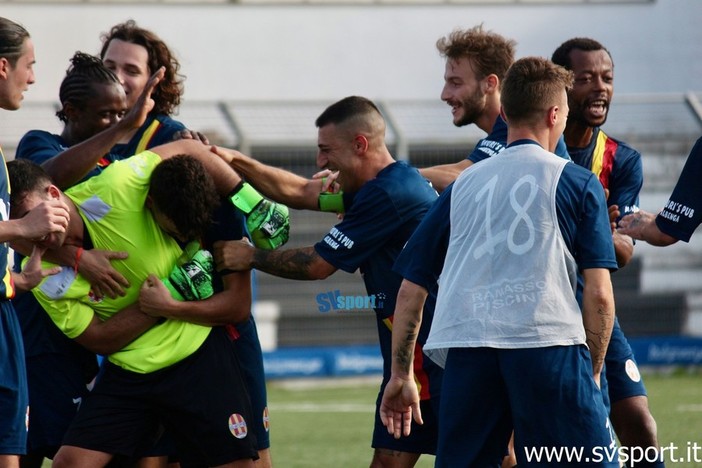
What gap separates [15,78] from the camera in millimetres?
5719

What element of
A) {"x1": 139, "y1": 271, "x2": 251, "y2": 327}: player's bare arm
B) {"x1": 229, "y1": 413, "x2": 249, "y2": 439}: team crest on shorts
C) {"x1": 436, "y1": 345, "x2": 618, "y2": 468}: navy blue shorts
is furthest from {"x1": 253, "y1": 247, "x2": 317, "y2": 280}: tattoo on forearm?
{"x1": 436, "y1": 345, "x2": 618, "y2": 468}: navy blue shorts

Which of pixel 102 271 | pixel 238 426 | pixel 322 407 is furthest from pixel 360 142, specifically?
pixel 322 407

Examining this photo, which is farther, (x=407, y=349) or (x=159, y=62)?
(x=159, y=62)

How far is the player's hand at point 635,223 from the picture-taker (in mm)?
6430

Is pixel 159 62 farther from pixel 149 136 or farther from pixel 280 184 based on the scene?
pixel 280 184

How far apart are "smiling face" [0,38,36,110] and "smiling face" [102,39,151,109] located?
1.10 metres

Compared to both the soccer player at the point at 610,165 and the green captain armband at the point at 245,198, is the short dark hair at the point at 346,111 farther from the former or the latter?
the soccer player at the point at 610,165

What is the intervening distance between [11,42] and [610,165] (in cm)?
333

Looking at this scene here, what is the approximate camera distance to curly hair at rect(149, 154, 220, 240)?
565cm

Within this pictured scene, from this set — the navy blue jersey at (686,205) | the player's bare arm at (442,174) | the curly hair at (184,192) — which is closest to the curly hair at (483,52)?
the player's bare arm at (442,174)

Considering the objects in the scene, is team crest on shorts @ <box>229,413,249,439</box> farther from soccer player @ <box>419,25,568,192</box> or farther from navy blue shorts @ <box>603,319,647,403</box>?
navy blue shorts @ <box>603,319,647,403</box>

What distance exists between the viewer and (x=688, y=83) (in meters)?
22.0

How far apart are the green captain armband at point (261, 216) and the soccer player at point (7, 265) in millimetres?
850

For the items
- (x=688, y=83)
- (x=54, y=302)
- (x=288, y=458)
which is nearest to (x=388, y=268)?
(x=54, y=302)
